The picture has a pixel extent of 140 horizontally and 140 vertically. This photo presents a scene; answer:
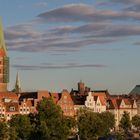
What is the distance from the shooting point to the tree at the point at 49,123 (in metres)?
117

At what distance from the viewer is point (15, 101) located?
147875mm

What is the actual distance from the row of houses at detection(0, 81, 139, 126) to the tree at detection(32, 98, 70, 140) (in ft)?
45.8

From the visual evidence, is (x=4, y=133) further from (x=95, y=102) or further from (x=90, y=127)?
(x=95, y=102)

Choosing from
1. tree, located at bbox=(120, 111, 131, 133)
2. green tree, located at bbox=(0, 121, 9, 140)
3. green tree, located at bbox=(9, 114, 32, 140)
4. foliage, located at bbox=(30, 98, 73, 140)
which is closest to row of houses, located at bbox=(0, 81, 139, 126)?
tree, located at bbox=(120, 111, 131, 133)

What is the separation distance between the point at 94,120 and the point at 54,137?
14.2m

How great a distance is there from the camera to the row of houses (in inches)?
5586

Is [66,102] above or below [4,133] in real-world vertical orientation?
above

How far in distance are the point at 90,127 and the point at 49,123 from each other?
453 inches

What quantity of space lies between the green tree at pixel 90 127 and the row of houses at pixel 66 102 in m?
14.6

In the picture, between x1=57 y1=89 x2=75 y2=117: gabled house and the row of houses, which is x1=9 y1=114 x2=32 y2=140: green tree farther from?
x1=57 y1=89 x2=75 y2=117: gabled house

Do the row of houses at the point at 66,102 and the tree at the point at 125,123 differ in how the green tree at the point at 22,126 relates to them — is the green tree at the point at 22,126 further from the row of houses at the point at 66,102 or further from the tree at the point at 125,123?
the tree at the point at 125,123

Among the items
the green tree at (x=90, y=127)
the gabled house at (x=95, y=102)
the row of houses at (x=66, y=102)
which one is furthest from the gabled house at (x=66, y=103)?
the green tree at (x=90, y=127)

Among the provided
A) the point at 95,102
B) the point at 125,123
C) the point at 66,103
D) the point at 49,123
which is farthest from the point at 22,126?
the point at 95,102

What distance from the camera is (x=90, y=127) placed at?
128 metres
